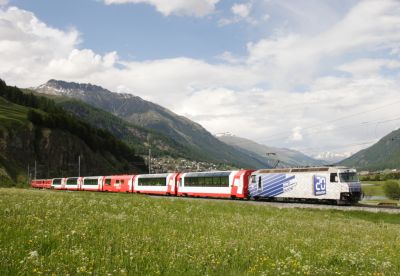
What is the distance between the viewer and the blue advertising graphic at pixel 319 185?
1834 inches

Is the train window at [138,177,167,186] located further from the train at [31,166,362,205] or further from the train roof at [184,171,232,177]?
the train roof at [184,171,232,177]

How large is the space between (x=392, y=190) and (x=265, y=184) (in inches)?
4391

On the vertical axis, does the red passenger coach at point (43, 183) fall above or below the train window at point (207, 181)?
below

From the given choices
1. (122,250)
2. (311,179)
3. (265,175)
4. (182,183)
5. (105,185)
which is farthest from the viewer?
(105,185)

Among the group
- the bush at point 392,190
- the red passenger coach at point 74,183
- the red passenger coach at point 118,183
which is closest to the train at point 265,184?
the red passenger coach at point 118,183

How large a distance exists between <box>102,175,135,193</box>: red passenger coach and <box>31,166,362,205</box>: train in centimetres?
91

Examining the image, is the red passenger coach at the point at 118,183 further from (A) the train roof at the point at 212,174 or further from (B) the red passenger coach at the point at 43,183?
(B) the red passenger coach at the point at 43,183

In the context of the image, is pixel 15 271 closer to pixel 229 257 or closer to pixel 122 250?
pixel 122 250

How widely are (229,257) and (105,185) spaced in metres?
83.4

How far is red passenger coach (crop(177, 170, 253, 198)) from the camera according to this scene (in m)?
56.2

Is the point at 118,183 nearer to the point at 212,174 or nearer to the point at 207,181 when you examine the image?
the point at 207,181

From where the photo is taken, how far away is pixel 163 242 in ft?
33.3

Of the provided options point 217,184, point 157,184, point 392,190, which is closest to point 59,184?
point 157,184

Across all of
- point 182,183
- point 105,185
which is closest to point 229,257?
point 182,183
